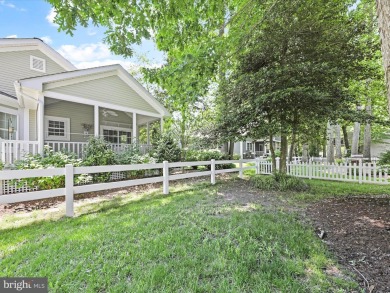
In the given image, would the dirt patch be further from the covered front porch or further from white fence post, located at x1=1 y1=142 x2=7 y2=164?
white fence post, located at x1=1 y1=142 x2=7 y2=164

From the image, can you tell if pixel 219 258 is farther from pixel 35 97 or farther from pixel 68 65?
pixel 68 65

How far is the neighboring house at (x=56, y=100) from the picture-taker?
826 cm

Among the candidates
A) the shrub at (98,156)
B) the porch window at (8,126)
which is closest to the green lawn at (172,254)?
the shrub at (98,156)

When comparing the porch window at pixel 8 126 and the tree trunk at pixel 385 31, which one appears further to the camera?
the porch window at pixel 8 126

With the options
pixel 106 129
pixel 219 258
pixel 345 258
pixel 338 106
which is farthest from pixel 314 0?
pixel 106 129

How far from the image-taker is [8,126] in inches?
378

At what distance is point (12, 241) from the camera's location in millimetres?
3260

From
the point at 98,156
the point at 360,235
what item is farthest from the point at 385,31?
the point at 98,156

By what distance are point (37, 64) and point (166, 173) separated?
10388 mm

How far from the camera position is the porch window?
9288 millimetres

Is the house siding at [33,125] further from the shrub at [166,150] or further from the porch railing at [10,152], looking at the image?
the shrub at [166,150]

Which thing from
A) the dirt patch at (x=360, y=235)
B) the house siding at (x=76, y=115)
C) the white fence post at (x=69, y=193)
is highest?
the house siding at (x=76, y=115)

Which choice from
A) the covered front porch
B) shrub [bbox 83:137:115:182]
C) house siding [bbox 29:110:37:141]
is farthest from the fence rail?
house siding [bbox 29:110:37:141]

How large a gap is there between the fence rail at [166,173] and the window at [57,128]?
6.70 meters
